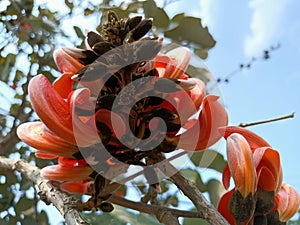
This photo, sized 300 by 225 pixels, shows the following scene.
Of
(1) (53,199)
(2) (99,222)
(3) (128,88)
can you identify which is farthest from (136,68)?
(2) (99,222)

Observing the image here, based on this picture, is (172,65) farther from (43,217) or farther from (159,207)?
(43,217)

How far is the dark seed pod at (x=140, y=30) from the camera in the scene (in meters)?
0.48

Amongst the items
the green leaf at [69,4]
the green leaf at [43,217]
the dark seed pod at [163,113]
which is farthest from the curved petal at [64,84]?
the green leaf at [69,4]

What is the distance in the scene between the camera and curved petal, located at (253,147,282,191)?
0.46 meters

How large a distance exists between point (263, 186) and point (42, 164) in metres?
0.72

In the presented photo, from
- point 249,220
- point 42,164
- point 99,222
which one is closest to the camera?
point 249,220

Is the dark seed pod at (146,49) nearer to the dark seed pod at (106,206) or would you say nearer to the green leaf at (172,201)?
the dark seed pod at (106,206)

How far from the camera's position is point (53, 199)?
51 centimetres

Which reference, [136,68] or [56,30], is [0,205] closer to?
[56,30]

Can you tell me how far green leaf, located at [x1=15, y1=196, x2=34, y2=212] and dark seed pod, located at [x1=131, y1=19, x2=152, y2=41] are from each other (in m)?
0.74

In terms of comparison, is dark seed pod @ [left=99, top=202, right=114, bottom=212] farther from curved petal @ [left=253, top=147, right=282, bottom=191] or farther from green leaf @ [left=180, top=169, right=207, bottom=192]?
green leaf @ [left=180, top=169, right=207, bottom=192]

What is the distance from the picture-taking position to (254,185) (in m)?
0.44

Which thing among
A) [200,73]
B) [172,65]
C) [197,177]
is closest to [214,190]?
[197,177]

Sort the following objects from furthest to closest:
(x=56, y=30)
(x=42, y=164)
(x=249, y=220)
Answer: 1. (x=56, y=30)
2. (x=42, y=164)
3. (x=249, y=220)
